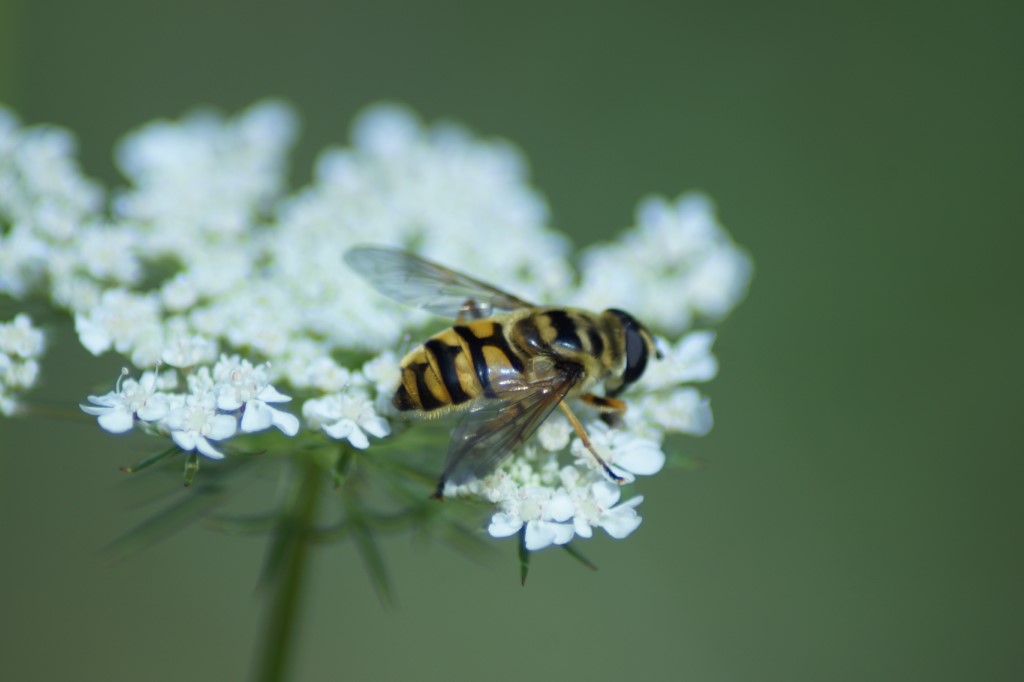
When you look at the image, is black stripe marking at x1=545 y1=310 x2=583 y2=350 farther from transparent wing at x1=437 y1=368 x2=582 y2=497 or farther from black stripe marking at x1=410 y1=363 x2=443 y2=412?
black stripe marking at x1=410 y1=363 x2=443 y2=412

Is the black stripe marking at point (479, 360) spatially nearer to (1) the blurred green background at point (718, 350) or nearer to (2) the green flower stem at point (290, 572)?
(2) the green flower stem at point (290, 572)

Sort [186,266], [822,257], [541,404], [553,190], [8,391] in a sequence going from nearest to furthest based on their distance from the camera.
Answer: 1. [541,404]
2. [8,391]
3. [186,266]
4. [822,257]
5. [553,190]

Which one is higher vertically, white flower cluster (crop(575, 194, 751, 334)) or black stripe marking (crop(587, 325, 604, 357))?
white flower cluster (crop(575, 194, 751, 334))

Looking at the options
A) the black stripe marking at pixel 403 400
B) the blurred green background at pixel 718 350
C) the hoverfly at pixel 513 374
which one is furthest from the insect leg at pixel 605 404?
the blurred green background at pixel 718 350

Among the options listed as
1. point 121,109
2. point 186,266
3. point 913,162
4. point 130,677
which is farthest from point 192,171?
point 913,162

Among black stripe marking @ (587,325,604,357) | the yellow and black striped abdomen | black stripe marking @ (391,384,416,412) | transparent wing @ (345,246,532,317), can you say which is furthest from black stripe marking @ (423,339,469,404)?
transparent wing @ (345,246,532,317)

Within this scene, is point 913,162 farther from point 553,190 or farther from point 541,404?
point 541,404

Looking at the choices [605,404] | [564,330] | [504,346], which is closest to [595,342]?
[564,330]
